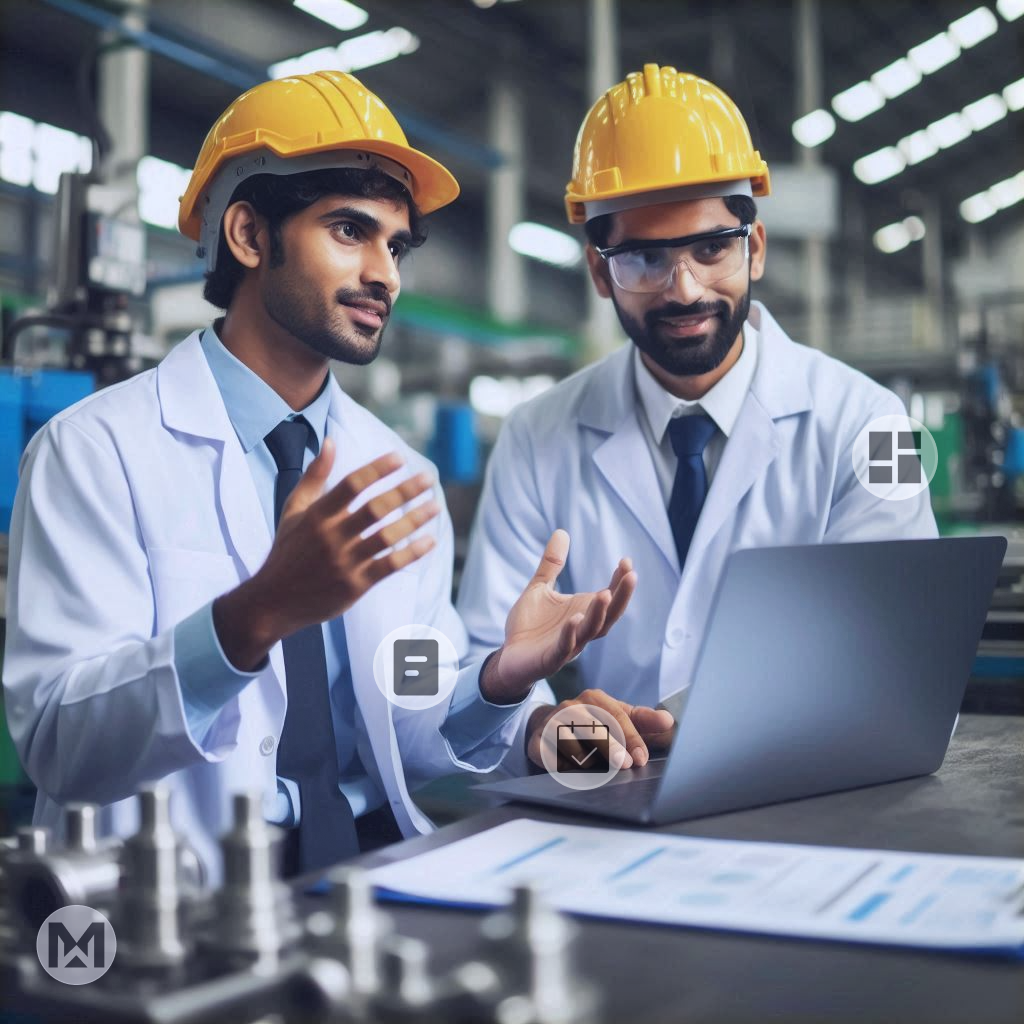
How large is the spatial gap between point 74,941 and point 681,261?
54.6 inches


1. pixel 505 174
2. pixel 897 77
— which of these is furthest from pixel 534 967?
pixel 897 77

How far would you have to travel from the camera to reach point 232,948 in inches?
19.7

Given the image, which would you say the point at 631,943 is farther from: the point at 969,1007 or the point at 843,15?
the point at 843,15

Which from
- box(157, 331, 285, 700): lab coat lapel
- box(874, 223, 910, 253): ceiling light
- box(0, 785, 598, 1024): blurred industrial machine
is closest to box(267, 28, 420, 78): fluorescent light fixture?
box(157, 331, 285, 700): lab coat lapel

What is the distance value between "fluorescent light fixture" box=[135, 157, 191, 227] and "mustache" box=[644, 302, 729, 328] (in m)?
7.46

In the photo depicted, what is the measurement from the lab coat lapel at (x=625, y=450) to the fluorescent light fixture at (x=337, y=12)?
758 cm

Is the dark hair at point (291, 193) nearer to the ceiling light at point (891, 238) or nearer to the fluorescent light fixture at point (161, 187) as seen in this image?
the fluorescent light fixture at point (161, 187)

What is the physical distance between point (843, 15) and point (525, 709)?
1142 cm

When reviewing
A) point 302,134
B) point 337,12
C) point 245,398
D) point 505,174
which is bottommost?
point 245,398

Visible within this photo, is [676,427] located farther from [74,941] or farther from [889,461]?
[74,941]

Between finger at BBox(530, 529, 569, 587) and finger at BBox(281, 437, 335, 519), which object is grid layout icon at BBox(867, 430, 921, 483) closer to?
finger at BBox(530, 529, 569, 587)

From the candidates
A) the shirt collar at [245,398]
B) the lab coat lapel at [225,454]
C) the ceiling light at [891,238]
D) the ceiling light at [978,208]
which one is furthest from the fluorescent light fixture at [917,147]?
the lab coat lapel at [225,454]

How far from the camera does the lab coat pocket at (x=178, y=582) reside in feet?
4.03

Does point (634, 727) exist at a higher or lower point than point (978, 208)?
lower
